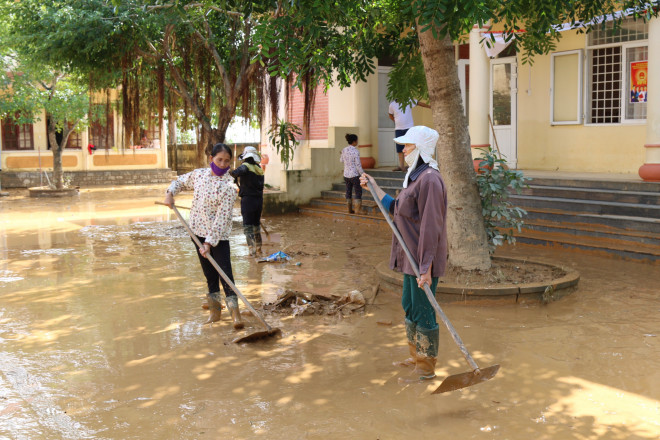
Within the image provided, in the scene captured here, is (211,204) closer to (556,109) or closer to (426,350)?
(426,350)

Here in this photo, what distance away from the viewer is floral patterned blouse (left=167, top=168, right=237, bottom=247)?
620cm

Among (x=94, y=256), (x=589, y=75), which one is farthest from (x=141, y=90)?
(x=589, y=75)

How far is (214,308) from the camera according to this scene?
646 cm

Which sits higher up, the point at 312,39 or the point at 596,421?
the point at 312,39

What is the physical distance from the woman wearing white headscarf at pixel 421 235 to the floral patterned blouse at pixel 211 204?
178 centimetres

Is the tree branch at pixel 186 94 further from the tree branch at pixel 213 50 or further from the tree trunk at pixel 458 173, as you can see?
the tree trunk at pixel 458 173

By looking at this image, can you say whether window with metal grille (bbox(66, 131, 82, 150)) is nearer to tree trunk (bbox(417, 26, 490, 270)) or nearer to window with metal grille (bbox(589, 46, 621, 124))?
window with metal grille (bbox(589, 46, 621, 124))

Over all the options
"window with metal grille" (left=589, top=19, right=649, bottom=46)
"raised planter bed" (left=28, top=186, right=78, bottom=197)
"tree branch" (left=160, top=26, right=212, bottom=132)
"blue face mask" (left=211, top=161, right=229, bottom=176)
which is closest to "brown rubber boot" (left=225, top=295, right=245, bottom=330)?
"blue face mask" (left=211, top=161, right=229, bottom=176)

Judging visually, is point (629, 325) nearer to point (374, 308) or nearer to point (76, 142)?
point (374, 308)

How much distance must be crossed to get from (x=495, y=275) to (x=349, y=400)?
3.18 m

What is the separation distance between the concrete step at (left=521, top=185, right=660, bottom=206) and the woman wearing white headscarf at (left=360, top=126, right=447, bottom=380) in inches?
196

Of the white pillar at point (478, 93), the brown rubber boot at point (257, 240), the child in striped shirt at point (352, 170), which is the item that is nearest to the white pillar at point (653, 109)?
the white pillar at point (478, 93)

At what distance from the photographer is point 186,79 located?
1281cm

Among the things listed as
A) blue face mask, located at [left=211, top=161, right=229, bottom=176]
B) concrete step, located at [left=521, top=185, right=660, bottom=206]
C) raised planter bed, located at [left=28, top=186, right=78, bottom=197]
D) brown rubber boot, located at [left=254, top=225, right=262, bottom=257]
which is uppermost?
blue face mask, located at [left=211, top=161, right=229, bottom=176]
